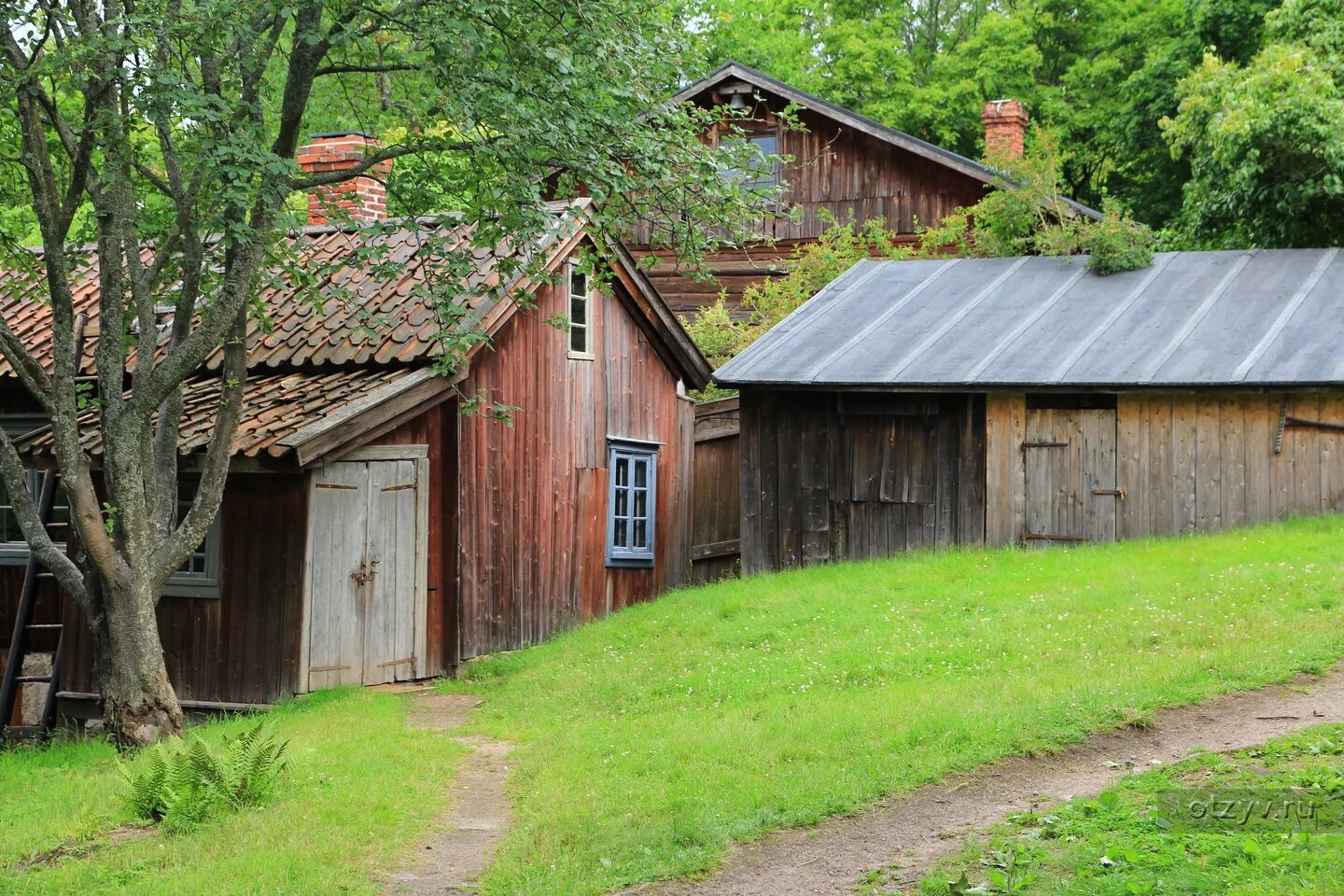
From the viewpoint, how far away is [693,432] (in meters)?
21.7

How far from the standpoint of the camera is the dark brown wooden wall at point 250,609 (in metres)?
14.2

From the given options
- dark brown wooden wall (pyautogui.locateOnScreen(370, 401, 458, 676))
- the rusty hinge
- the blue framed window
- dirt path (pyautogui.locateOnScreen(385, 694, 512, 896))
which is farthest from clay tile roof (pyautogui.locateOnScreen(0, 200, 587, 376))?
the rusty hinge

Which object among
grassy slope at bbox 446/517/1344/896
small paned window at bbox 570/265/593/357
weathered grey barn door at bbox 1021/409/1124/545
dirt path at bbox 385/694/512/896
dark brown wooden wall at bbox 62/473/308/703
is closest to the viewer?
dirt path at bbox 385/694/512/896

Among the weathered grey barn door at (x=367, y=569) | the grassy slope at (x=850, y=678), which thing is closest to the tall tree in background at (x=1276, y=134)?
the grassy slope at (x=850, y=678)

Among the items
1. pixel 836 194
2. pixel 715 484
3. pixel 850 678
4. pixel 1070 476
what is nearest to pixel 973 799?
pixel 850 678

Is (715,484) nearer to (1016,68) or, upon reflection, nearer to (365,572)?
(365,572)

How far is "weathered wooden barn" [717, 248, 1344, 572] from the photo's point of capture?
16547 millimetres

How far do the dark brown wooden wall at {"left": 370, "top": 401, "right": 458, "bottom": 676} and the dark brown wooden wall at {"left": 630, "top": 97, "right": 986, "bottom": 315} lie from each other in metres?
13.1

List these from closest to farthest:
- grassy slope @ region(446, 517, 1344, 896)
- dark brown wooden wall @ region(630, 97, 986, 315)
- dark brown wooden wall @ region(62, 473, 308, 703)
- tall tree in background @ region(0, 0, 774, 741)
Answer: grassy slope @ region(446, 517, 1344, 896) → tall tree in background @ region(0, 0, 774, 741) → dark brown wooden wall @ region(62, 473, 308, 703) → dark brown wooden wall @ region(630, 97, 986, 315)

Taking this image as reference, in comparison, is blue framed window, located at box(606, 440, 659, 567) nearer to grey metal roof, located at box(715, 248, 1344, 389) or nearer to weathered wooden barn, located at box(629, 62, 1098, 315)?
grey metal roof, located at box(715, 248, 1344, 389)

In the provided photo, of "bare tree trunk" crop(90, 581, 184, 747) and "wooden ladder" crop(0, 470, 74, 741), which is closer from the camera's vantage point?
"bare tree trunk" crop(90, 581, 184, 747)

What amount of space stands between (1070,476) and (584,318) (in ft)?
21.1

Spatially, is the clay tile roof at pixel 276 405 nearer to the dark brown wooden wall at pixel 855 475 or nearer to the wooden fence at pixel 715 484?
the dark brown wooden wall at pixel 855 475

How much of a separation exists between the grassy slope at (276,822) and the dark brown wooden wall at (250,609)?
1.77m
